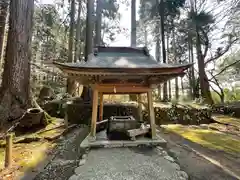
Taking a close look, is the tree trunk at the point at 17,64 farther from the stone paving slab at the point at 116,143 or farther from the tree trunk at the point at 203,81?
the tree trunk at the point at 203,81

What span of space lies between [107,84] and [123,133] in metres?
1.48

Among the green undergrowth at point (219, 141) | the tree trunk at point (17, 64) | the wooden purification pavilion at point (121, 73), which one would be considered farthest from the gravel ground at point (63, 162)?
the green undergrowth at point (219, 141)

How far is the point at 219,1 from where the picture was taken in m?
9.61

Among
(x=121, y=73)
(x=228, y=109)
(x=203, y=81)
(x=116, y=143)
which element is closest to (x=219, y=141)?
(x=116, y=143)

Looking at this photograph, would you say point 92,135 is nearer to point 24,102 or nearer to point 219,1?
point 24,102

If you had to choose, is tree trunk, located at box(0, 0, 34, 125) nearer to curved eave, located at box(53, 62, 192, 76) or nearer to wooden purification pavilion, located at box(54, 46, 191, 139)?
wooden purification pavilion, located at box(54, 46, 191, 139)

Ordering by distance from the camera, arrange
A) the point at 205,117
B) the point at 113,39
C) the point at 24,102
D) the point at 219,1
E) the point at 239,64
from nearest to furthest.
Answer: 1. the point at 24,102
2. the point at 205,117
3. the point at 219,1
4. the point at 239,64
5. the point at 113,39

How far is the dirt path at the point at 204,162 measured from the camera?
8.66 ft

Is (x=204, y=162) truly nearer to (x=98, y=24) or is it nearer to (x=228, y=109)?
(x=228, y=109)

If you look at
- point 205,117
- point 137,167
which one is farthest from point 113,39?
point 137,167

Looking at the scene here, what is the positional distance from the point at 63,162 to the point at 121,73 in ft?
7.58

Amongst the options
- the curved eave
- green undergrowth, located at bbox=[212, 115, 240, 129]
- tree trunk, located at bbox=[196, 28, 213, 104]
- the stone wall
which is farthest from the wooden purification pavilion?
tree trunk, located at bbox=[196, 28, 213, 104]

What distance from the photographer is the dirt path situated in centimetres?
264

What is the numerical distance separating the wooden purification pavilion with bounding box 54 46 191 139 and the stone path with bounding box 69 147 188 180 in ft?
2.67
